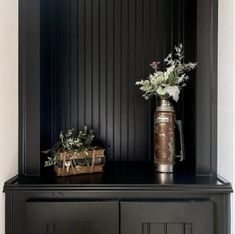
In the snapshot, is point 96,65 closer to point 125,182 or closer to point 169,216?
point 125,182

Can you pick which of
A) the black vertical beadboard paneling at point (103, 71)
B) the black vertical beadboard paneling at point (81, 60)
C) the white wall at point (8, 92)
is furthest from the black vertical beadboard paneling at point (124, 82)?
the white wall at point (8, 92)

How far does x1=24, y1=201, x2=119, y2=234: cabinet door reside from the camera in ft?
4.05

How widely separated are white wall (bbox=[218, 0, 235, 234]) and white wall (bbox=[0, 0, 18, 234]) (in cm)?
108

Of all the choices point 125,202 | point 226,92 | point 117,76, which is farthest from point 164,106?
point 125,202

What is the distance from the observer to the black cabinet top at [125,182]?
126cm

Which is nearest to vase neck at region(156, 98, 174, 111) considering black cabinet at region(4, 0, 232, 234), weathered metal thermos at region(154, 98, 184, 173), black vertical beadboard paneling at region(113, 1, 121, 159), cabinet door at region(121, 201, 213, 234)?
weathered metal thermos at region(154, 98, 184, 173)

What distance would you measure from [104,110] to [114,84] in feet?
0.62

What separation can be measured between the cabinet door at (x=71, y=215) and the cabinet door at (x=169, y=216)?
56mm

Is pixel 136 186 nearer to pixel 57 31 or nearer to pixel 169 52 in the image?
pixel 169 52

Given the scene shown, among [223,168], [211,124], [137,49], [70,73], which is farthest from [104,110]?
[223,168]

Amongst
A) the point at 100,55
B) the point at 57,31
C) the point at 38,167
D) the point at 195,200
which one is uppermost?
the point at 57,31

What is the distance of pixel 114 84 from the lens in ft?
→ 5.89

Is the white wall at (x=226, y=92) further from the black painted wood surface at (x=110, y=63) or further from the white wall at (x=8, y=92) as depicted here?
the white wall at (x=8, y=92)

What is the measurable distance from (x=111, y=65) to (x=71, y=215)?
99 cm
